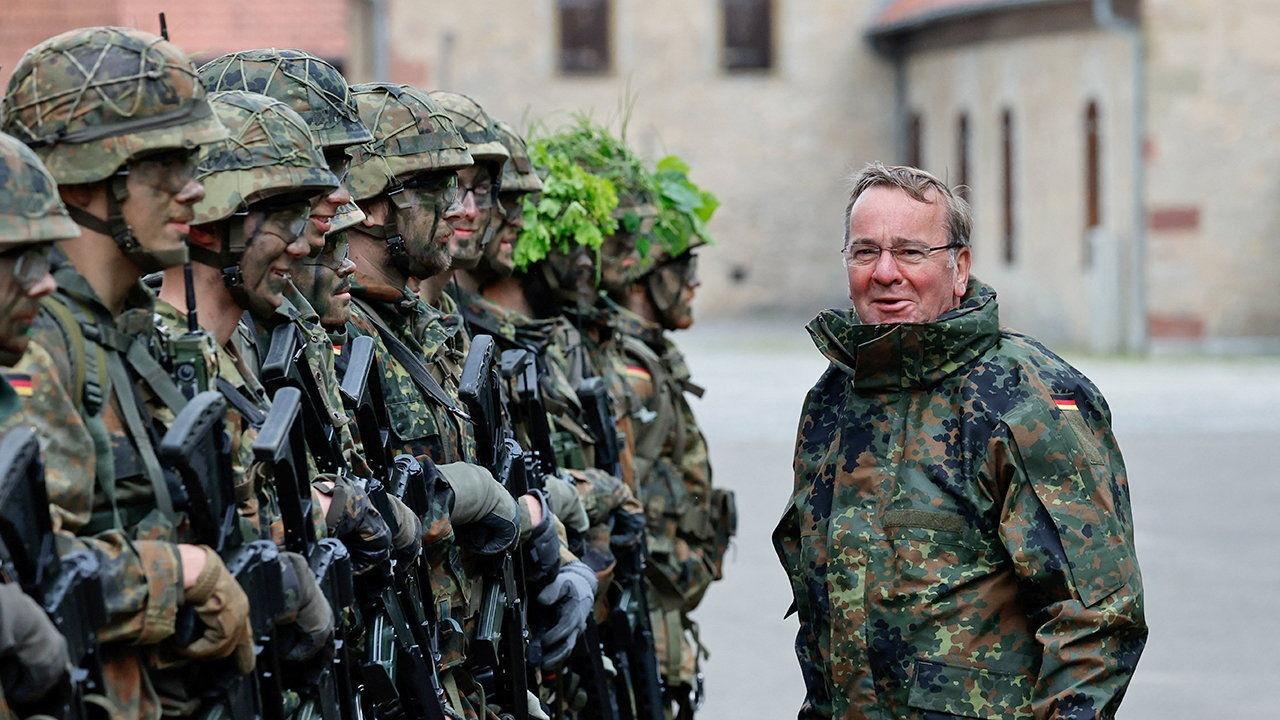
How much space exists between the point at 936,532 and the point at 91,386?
1.82 metres

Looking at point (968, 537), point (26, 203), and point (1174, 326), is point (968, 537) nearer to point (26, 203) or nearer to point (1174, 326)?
point (26, 203)

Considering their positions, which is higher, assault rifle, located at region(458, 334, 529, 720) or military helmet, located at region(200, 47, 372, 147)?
military helmet, located at region(200, 47, 372, 147)

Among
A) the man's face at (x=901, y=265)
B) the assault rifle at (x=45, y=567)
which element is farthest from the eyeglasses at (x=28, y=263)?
the man's face at (x=901, y=265)

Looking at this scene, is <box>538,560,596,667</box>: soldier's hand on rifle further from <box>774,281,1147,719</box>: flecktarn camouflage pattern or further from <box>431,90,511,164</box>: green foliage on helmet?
<box>774,281,1147,719</box>: flecktarn camouflage pattern

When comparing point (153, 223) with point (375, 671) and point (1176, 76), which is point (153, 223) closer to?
point (375, 671)

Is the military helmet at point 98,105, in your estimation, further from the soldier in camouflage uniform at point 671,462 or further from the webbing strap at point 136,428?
the soldier in camouflage uniform at point 671,462

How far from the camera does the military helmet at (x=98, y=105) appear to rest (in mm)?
3898

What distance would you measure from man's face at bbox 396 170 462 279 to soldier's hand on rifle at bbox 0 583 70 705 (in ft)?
8.40

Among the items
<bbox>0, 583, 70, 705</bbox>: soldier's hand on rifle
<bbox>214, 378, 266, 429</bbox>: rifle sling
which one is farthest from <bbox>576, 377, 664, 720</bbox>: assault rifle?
<bbox>0, 583, 70, 705</bbox>: soldier's hand on rifle

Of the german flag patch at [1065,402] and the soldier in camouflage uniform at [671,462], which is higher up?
the german flag patch at [1065,402]

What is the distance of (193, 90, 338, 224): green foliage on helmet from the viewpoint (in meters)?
4.43

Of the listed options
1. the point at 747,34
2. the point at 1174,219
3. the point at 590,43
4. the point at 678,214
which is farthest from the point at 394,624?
the point at 747,34

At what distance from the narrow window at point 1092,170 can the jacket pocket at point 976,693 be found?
93.1 feet

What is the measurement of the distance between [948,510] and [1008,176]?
30.3 metres
